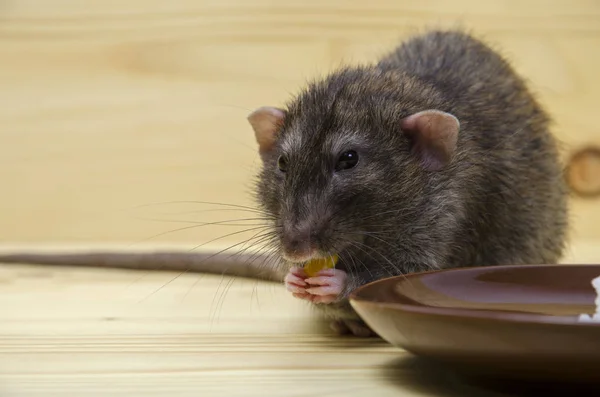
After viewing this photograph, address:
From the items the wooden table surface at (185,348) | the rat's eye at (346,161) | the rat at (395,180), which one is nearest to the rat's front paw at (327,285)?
the rat at (395,180)

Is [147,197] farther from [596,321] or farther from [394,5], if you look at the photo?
[596,321]

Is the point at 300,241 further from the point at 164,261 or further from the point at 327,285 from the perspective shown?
the point at 164,261

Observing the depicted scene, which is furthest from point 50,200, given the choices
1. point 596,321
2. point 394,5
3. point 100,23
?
point 596,321

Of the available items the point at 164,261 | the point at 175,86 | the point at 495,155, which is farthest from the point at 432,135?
the point at 175,86

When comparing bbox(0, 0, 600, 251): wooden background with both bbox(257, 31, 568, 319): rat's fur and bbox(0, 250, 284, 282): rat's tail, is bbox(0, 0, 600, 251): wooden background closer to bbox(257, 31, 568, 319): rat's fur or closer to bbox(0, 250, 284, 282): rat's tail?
bbox(0, 250, 284, 282): rat's tail

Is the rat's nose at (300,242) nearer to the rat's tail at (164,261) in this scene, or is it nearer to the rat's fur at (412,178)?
the rat's fur at (412,178)
